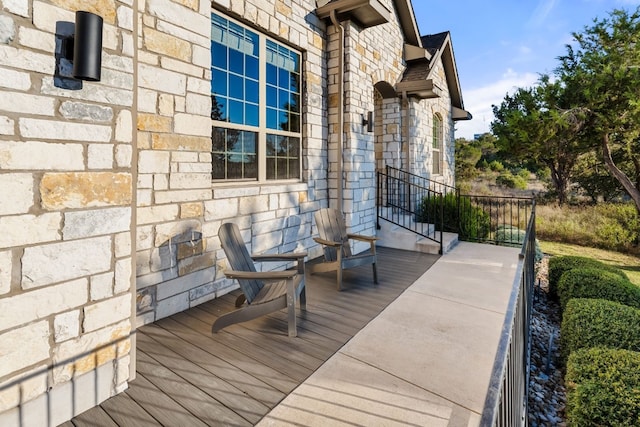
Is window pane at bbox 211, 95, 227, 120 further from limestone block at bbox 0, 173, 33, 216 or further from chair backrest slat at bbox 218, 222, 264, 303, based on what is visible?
limestone block at bbox 0, 173, 33, 216

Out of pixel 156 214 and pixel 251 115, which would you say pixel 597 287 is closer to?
pixel 251 115

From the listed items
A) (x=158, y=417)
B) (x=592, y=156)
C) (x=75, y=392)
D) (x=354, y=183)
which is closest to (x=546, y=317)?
(x=354, y=183)

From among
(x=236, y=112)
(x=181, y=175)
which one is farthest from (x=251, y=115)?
(x=181, y=175)

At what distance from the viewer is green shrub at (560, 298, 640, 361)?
11.5 feet

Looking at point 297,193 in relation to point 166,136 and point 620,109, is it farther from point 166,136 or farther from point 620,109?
point 620,109

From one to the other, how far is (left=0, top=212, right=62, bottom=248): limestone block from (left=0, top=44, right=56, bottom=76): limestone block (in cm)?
74

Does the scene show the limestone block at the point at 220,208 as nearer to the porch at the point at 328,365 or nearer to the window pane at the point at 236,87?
the porch at the point at 328,365

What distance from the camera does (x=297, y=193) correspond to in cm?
527

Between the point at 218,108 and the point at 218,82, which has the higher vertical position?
the point at 218,82

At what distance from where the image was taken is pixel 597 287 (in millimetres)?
4715

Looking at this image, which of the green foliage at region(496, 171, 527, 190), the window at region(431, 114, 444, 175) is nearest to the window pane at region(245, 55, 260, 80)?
the window at region(431, 114, 444, 175)

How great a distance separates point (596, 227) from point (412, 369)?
414 inches

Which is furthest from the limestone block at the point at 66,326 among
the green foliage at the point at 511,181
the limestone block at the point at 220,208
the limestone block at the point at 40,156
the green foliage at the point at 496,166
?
the green foliage at the point at 496,166

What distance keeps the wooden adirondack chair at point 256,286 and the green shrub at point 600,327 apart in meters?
2.85
